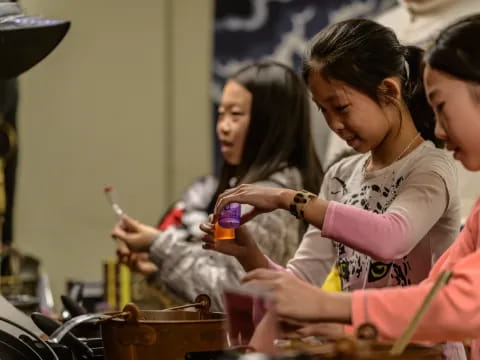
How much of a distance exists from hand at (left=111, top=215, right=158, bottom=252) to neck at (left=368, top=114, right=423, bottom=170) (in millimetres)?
1153

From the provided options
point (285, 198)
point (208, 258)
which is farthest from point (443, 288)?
point (208, 258)

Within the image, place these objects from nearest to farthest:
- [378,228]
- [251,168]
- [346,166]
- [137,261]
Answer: [378,228], [346,166], [251,168], [137,261]

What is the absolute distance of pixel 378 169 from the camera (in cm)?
205

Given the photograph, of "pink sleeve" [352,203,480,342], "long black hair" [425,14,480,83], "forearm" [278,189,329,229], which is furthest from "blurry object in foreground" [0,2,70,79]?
"pink sleeve" [352,203,480,342]

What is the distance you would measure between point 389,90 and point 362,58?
81mm

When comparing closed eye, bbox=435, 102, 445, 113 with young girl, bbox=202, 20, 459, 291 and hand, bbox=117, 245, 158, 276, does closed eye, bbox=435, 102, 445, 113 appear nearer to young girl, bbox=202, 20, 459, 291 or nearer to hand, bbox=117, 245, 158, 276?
young girl, bbox=202, 20, 459, 291

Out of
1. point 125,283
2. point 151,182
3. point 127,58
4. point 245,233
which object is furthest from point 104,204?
point 245,233

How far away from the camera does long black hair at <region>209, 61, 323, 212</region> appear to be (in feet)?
9.34

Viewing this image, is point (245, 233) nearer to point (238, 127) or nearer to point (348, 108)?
point (348, 108)

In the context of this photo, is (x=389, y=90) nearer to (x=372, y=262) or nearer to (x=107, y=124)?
(x=372, y=262)

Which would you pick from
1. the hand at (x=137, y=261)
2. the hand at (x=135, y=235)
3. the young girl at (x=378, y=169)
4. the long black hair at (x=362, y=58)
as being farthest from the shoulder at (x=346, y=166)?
the hand at (x=137, y=261)

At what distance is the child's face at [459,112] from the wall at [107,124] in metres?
4.13

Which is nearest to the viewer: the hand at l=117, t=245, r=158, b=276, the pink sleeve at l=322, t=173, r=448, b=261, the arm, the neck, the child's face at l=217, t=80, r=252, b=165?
the pink sleeve at l=322, t=173, r=448, b=261

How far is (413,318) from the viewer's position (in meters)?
1.36
